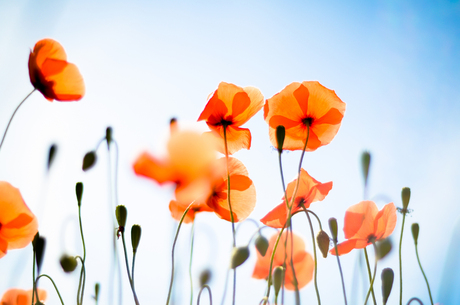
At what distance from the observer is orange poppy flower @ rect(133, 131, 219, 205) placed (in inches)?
34.3

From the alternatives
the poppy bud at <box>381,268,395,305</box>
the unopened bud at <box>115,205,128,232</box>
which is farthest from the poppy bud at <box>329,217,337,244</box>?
the unopened bud at <box>115,205,128,232</box>

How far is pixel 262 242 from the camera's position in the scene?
865 millimetres

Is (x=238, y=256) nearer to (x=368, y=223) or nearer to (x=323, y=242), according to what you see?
(x=323, y=242)

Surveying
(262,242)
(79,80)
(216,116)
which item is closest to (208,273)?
Answer: (262,242)

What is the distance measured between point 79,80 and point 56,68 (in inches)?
3.0

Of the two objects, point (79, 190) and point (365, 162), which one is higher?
point (365, 162)

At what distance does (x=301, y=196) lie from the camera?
98 cm

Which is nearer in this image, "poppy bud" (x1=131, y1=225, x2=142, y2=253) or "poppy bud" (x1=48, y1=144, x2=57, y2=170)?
"poppy bud" (x1=131, y1=225, x2=142, y2=253)

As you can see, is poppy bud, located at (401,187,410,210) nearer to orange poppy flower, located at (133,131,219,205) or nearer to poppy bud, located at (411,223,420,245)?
poppy bud, located at (411,223,420,245)

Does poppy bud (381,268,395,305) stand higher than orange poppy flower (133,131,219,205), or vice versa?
orange poppy flower (133,131,219,205)

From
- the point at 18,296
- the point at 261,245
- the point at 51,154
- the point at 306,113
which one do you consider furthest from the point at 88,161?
the point at 306,113

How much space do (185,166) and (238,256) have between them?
318mm

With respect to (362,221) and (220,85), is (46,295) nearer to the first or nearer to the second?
(220,85)

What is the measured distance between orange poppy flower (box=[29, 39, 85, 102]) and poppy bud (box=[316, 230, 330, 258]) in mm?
826
